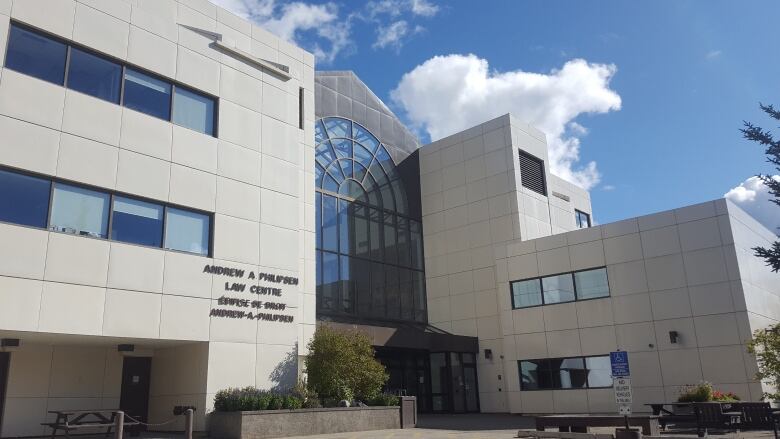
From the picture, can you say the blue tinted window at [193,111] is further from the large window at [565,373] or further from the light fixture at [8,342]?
the large window at [565,373]

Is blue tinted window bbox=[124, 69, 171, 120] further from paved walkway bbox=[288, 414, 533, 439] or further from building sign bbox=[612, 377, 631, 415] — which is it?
building sign bbox=[612, 377, 631, 415]

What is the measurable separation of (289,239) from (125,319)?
673 centimetres

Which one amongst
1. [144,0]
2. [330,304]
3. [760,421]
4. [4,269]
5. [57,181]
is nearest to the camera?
[4,269]

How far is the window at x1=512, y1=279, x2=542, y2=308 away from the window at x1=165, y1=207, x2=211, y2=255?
1643cm

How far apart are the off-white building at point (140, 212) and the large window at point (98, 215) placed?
0.04m

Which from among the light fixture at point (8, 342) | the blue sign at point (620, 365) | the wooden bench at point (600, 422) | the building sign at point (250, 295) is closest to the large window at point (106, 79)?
the building sign at point (250, 295)

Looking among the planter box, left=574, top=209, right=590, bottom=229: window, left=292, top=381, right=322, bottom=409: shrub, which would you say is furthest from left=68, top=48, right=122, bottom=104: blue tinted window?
left=574, top=209, right=590, bottom=229: window

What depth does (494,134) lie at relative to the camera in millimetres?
34375

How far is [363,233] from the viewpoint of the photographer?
31750mm

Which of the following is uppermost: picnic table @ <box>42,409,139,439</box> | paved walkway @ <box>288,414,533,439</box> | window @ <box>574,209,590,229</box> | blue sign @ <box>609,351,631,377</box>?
window @ <box>574,209,590,229</box>

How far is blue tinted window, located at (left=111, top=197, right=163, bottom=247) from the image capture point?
17.9 m

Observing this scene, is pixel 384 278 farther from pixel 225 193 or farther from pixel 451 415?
pixel 225 193

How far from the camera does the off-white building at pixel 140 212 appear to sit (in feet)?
53.5

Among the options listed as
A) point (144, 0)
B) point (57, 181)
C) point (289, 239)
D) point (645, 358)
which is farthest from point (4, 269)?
point (645, 358)
